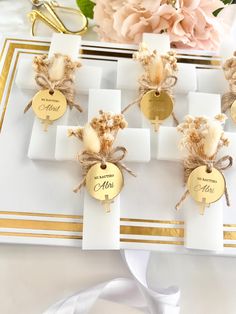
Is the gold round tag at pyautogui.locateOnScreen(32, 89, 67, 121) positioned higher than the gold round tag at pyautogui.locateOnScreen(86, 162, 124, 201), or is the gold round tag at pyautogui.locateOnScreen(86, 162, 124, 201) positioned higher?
the gold round tag at pyautogui.locateOnScreen(32, 89, 67, 121)

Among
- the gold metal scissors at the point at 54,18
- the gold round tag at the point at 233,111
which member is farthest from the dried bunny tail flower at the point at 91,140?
the gold metal scissors at the point at 54,18

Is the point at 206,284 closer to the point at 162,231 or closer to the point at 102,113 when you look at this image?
the point at 162,231

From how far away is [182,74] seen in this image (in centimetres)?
65

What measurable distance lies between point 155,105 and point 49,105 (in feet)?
0.59

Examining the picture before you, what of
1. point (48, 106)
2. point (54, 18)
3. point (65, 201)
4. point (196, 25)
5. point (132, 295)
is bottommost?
point (132, 295)

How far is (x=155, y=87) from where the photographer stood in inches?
24.0

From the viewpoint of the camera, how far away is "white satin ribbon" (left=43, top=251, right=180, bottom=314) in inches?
19.2

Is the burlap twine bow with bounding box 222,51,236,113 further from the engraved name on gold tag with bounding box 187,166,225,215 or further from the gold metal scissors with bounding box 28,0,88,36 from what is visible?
the gold metal scissors with bounding box 28,0,88,36

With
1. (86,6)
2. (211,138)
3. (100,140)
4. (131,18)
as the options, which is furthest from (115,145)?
(86,6)

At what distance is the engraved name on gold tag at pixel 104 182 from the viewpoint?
0.51 m

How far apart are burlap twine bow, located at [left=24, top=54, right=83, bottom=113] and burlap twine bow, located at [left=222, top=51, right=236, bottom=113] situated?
0.84 ft

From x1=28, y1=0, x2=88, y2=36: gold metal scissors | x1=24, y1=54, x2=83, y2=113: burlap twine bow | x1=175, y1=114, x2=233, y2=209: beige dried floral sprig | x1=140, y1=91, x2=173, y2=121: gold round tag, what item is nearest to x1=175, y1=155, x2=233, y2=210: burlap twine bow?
x1=175, y1=114, x2=233, y2=209: beige dried floral sprig

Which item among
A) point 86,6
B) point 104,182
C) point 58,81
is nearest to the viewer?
point 104,182

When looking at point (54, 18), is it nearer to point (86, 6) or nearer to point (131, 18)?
point (86, 6)
